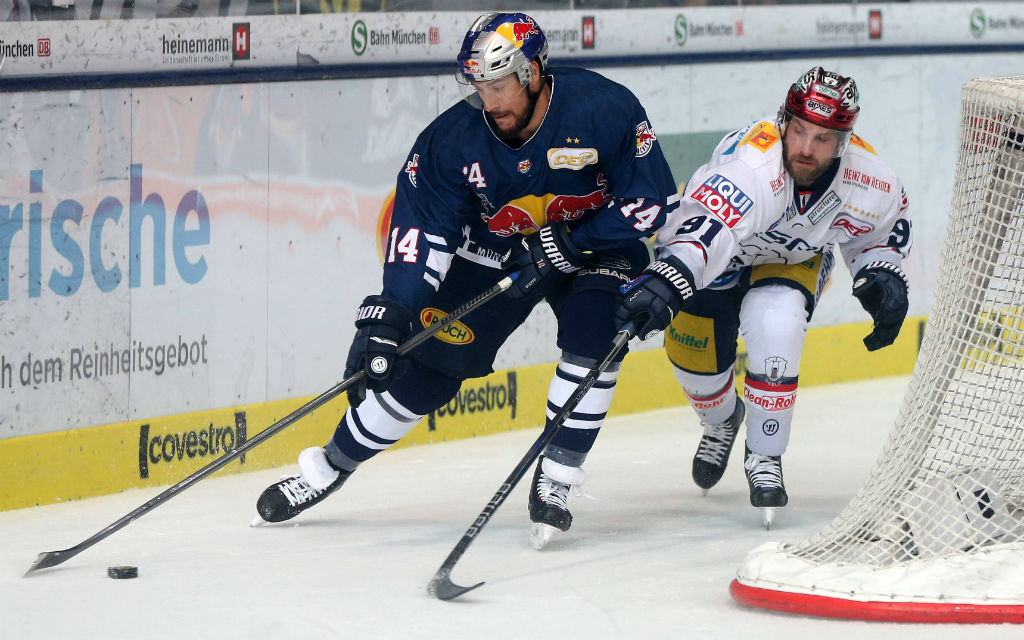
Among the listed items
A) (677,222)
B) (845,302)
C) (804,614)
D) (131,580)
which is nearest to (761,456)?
(677,222)

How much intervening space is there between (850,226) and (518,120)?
3.12 ft

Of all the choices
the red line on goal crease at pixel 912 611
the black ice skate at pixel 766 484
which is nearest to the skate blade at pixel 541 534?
the black ice skate at pixel 766 484

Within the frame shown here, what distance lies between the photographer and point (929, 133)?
23.4 ft

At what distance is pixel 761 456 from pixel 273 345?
67.8 inches

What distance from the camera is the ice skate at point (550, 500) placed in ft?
12.7

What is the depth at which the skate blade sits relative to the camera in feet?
12.7

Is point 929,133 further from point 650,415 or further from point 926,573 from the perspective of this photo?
point 926,573

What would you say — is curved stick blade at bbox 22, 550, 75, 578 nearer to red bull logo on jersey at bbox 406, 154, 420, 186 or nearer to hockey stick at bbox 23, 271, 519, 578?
hockey stick at bbox 23, 271, 519, 578

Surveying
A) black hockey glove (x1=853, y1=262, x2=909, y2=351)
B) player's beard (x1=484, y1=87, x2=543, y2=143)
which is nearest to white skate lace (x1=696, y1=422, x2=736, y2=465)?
black hockey glove (x1=853, y1=262, x2=909, y2=351)

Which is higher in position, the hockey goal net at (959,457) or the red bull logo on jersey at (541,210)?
the red bull logo on jersey at (541,210)

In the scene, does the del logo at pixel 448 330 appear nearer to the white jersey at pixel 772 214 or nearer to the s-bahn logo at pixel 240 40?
the white jersey at pixel 772 214

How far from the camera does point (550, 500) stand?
3.88 metres

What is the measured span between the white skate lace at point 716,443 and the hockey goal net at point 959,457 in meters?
1.01

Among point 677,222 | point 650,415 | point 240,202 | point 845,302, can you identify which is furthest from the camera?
point 845,302
